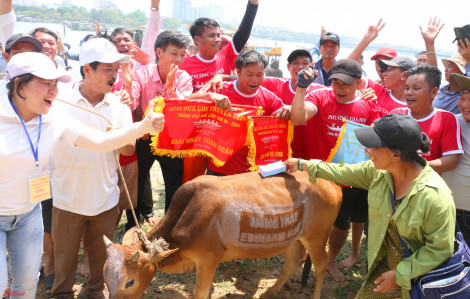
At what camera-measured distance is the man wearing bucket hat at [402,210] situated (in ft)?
10.6

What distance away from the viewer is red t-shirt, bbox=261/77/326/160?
5.38 m

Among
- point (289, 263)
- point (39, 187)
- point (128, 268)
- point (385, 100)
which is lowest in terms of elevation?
point (289, 263)

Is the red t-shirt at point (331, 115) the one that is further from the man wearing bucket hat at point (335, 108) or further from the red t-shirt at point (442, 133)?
the red t-shirt at point (442, 133)

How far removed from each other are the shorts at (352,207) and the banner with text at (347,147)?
55cm

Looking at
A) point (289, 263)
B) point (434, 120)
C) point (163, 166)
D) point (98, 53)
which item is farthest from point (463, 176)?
point (98, 53)

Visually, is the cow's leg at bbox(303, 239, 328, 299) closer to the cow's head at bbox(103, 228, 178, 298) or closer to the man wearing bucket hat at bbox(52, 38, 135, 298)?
the cow's head at bbox(103, 228, 178, 298)

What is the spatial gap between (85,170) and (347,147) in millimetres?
3095

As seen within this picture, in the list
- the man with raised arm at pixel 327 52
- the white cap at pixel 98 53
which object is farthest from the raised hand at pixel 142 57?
the man with raised arm at pixel 327 52

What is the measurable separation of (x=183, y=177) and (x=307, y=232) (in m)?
1.87

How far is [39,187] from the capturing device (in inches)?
138

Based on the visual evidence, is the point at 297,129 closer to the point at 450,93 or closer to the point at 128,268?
the point at 450,93

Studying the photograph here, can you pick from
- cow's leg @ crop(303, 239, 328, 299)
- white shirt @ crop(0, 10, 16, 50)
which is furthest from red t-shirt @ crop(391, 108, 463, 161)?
white shirt @ crop(0, 10, 16, 50)

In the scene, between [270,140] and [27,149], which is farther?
[270,140]

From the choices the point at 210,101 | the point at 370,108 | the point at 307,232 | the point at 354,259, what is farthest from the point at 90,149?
the point at 354,259
